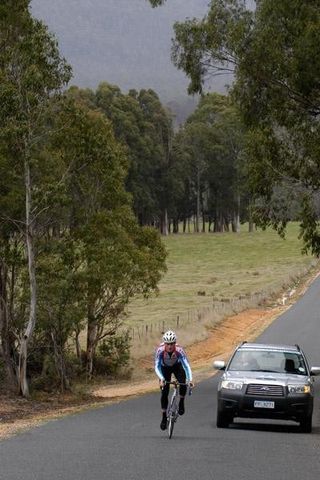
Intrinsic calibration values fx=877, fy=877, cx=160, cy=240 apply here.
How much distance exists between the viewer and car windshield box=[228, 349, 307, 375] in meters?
16.6

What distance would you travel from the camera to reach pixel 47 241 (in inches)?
965

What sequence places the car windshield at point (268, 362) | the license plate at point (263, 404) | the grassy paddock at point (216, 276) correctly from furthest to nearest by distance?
1. the grassy paddock at point (216, 276)
2. the car windshield at point (268, 362)
3. the license plate at point (263, 404)

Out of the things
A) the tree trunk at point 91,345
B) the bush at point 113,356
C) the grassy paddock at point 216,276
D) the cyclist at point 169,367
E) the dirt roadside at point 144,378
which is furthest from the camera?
the grassy paddock at point 216,276

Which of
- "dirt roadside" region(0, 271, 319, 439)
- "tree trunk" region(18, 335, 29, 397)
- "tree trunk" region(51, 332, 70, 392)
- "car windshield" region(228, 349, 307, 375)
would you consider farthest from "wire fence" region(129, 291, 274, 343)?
"car windshield" region(228, 349, 307, 375)

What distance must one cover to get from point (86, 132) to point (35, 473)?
47.9 ft

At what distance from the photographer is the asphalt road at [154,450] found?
10547 mm

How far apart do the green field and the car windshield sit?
19.3 m

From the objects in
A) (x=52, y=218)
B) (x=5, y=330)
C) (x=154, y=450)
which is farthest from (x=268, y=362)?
(x=5, y=330)

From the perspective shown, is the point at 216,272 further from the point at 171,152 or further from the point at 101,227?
the point at 101,227

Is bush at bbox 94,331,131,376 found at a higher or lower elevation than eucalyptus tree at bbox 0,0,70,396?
lower

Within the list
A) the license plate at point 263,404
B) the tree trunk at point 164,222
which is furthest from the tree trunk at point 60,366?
the tree trunk at point 164,222

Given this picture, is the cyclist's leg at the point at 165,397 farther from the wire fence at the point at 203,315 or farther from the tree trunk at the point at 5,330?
the wire fence at the point at 203,315

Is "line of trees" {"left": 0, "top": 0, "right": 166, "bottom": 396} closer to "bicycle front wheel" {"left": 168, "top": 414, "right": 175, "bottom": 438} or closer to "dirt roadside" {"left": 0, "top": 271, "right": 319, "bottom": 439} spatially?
"dirt roadside" {"left": 0, "top": 271, "right": 319, "bottom": 439}

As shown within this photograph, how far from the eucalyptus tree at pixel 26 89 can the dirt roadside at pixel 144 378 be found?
170 cm
